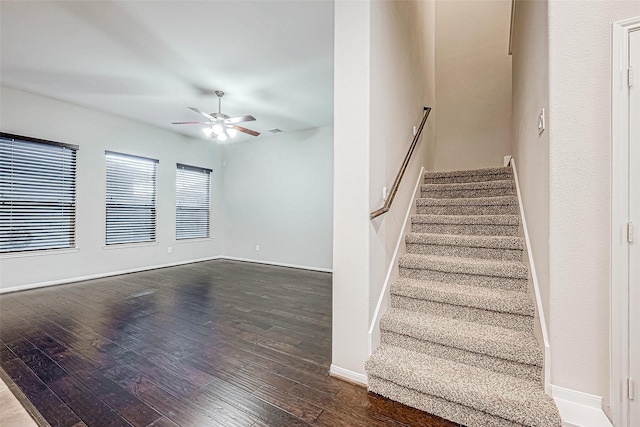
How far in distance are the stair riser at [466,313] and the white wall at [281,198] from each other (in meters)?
3.39

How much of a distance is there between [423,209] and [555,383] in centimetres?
193

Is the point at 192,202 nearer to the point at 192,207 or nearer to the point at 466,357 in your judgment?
the point at 192,207

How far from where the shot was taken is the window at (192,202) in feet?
20.6

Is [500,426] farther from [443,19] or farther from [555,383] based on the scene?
[443,19]

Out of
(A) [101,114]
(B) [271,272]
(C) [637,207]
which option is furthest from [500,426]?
(A) [101,114]

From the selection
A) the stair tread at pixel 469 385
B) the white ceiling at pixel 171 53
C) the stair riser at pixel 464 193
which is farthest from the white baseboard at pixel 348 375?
the white ceiling at pixel 171 53

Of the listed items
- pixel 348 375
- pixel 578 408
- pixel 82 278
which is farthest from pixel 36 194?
pixel 578 408

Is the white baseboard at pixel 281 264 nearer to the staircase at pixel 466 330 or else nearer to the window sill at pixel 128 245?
the window sill at pixel 128 245

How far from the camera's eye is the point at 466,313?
1966 millimetres

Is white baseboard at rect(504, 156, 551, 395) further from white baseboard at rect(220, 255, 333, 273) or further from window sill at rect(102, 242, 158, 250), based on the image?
window sill at rect(102, 242, 158, 250)

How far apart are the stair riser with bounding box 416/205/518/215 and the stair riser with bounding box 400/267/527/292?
3.02 feet

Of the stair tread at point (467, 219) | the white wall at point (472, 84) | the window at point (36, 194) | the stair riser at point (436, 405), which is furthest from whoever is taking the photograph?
the white wall at point (472, 84)

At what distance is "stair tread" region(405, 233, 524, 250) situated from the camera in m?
2.23

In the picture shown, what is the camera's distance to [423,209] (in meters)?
3.14
